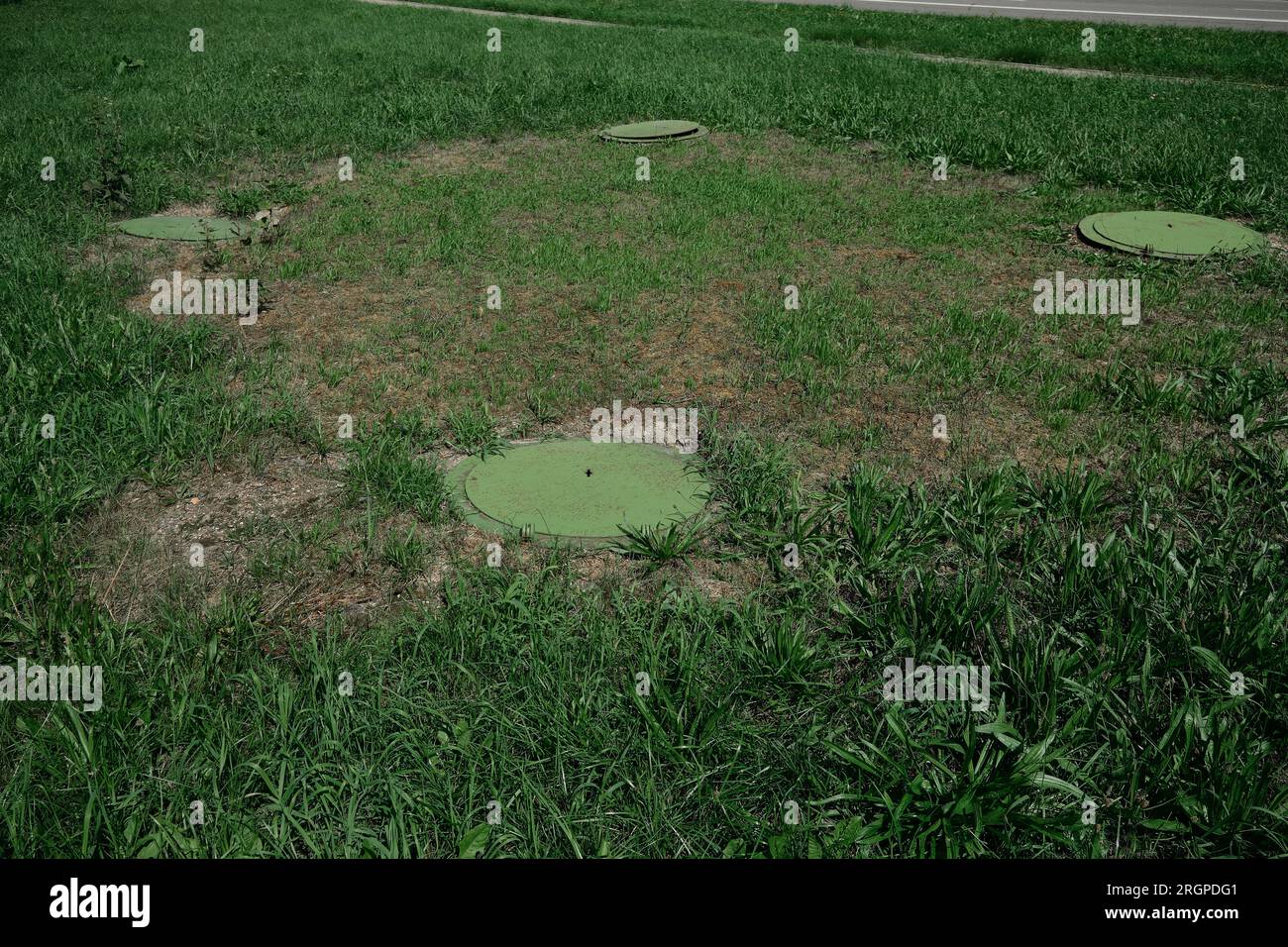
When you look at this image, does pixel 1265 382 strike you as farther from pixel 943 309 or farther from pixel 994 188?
pixel 994 188

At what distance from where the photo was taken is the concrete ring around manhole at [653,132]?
9.00 metres

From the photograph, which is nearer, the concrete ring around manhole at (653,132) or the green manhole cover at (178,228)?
the green manhole cover at (178,228)

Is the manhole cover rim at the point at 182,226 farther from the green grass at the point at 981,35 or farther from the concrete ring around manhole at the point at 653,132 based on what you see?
the green grass at the point at 981,35

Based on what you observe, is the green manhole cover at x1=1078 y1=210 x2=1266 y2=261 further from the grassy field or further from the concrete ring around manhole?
the concrete ring around manhole

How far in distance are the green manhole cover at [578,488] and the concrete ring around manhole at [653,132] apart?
18.7 feet

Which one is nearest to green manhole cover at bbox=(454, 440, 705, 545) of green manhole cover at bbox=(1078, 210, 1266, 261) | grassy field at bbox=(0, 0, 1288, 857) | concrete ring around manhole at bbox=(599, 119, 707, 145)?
grassy field at bbox=(0, 0, 1288, 857)

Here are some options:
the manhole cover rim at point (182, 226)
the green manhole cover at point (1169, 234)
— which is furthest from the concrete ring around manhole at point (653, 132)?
the green manhole cover at point (1169, 234)

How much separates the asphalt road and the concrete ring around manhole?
9390 mm

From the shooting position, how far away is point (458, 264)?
6086 mm

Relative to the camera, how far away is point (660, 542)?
3318 millimetres

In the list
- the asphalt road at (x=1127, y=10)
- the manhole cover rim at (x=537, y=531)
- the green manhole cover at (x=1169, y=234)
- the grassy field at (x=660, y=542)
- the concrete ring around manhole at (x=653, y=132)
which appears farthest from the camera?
the asphalt road at (x=1127, y=10)

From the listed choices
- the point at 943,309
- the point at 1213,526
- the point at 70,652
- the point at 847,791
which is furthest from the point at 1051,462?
the point at 70,652

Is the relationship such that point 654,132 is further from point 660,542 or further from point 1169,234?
point 660,542

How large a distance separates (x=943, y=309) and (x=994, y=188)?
2679mm
